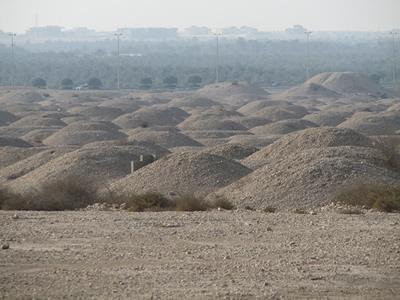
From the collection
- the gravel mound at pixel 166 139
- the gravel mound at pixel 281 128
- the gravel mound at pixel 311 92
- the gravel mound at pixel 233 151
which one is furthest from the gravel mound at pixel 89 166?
the gravel mound at pixel 311 92

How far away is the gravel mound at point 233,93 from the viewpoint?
119 metres

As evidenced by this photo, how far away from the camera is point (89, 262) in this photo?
14.0m

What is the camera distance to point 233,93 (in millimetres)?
124312

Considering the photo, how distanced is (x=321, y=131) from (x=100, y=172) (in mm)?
8719

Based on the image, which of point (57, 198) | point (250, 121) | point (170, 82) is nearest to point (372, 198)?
point (57, 198)

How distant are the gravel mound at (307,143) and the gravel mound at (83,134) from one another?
20.2 metres

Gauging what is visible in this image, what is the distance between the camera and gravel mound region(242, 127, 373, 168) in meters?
36.9

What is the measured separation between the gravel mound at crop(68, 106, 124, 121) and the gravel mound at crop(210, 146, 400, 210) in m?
51.2

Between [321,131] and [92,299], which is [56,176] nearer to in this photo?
[321,131]

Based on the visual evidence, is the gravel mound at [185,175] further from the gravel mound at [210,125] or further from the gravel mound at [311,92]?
the gravel mound at [311,92]

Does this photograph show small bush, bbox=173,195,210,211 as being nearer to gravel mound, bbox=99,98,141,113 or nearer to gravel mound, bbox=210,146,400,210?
gravel mound, bbox=210,146,400,210

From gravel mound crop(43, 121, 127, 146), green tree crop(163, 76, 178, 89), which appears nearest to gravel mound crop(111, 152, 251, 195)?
gravel mound crop(43, 121, 127, 146)

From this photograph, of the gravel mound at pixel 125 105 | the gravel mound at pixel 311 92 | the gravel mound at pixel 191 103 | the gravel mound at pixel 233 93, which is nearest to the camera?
the gravel mound at pixel 125 105

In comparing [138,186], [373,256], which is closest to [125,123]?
[138,186]
